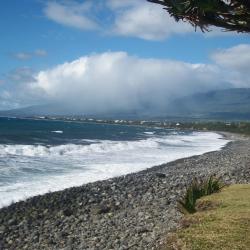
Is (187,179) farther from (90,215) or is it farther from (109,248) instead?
(109,248)

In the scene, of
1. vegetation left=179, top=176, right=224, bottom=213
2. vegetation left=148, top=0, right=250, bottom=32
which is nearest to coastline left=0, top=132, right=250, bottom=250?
vegetation left=179, top=176, right=224, bottom=213

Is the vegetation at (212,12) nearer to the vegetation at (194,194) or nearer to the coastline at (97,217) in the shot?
the coastline at (97,217)

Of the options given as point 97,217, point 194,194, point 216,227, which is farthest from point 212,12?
point 97,217

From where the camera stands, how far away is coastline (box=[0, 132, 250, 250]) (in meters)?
12.1

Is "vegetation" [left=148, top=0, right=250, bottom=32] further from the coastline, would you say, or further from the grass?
the coastline

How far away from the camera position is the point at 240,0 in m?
8.09

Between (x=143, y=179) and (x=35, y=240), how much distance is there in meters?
11.2

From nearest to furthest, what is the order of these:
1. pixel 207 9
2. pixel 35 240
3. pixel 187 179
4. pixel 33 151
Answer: pixel 207 9
pixel 35 240
pixel 187 179
pixel 33 151

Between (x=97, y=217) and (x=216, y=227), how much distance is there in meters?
5.33

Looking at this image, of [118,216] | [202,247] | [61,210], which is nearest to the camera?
[202,247]

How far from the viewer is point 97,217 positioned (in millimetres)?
14867

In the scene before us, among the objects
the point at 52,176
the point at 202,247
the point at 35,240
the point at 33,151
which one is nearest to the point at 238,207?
the point at 202,247

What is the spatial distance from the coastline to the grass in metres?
0.79

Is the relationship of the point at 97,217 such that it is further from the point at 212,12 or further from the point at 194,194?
the point at 212,12
